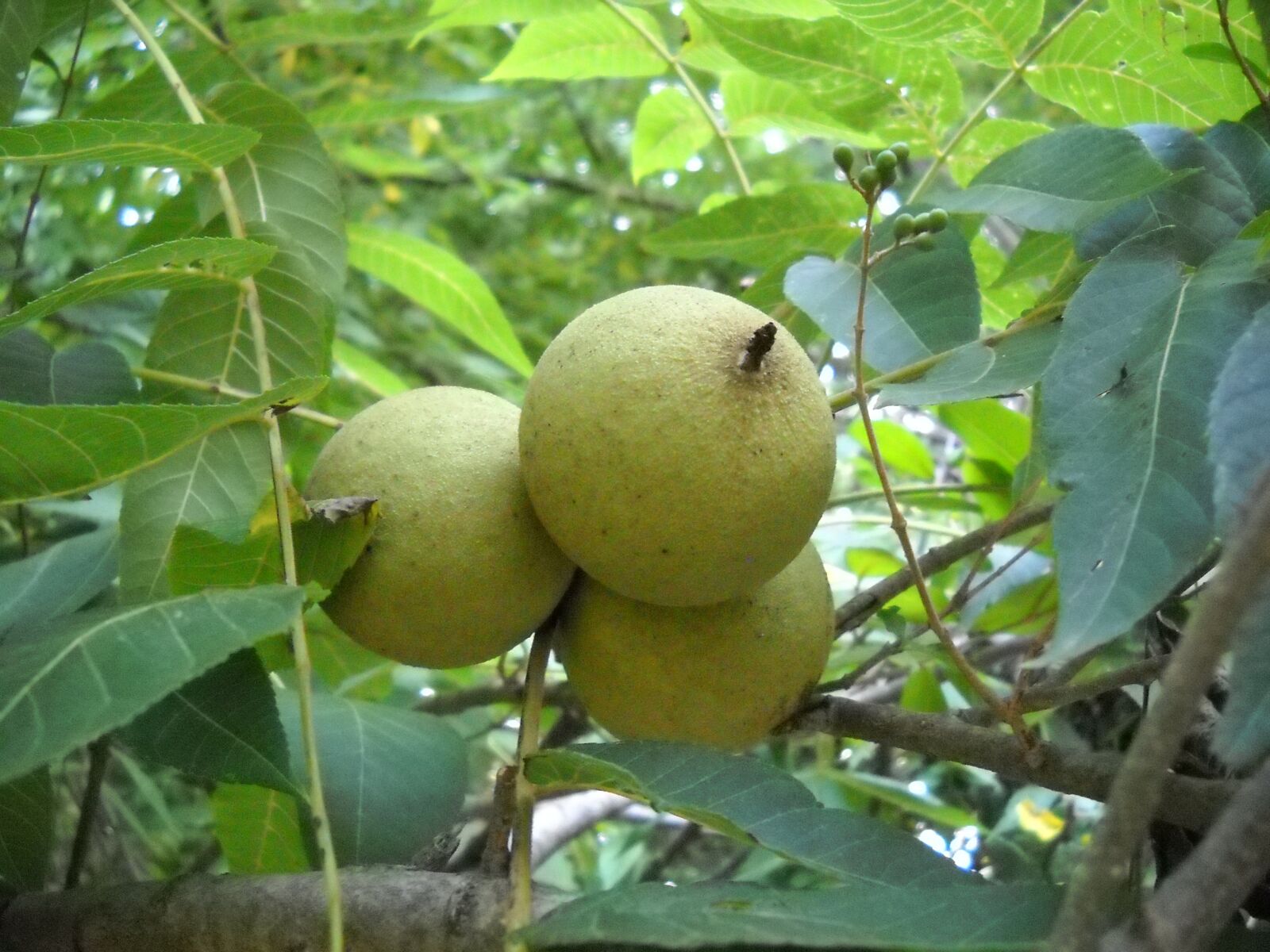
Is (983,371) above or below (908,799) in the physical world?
above

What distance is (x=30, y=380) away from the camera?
4.53ft

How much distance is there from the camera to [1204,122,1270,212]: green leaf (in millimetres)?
1125

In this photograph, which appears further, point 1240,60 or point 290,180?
point 290,180

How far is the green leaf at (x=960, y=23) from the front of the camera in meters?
1.35

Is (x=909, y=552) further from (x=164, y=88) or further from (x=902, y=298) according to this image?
(x=164, y=88)

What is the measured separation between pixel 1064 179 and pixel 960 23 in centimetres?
37

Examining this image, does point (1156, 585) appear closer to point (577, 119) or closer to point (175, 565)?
point (175, 565)

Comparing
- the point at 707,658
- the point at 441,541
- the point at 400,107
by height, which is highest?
the point at 400,107

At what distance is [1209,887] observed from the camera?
61 centimetres

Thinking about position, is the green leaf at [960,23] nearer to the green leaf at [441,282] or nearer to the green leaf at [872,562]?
the green leaf at [441,282]

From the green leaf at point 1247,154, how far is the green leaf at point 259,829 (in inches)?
46.6

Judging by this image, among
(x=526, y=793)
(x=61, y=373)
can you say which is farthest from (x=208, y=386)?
(x=526, y=793)

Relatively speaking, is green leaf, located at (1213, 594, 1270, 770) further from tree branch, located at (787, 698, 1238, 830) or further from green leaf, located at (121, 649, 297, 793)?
green leaf, located at (121, 649, 297, 793)

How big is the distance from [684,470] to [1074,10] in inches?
33.2
